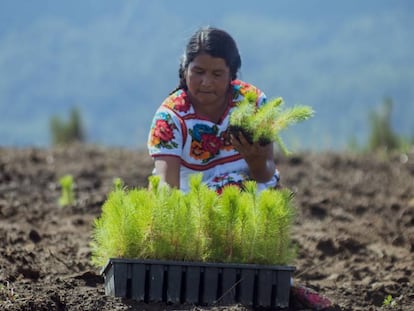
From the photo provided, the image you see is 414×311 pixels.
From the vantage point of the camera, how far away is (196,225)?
4.27 m

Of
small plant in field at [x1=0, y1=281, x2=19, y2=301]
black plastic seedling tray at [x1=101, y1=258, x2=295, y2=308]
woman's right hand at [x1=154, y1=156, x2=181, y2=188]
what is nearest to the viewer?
small plant in field at [x1=0, y1=281, x2=19, y2=301]

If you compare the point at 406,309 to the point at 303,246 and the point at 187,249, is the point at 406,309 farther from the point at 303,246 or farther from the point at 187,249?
the point at 303,246

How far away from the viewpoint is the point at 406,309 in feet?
13.9

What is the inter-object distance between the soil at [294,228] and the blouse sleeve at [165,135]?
713mm

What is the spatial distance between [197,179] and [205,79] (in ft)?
2.68

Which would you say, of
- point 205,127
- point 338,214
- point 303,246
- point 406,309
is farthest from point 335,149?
point 406,309

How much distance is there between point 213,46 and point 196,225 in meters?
1.06

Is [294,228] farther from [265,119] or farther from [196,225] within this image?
[196,225]

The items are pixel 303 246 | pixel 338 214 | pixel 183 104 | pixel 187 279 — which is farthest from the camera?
pixel 338 214

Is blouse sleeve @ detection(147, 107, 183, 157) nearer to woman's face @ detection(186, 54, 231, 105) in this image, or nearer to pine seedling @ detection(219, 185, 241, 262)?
woman's face @ detection(186, 54, 231, 105)

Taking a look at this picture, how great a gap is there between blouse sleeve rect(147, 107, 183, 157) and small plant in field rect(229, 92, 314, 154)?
0.40 metres

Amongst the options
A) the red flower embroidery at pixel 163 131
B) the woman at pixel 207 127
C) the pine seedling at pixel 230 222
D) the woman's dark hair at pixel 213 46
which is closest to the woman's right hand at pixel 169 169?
the woman at pixel 207 127

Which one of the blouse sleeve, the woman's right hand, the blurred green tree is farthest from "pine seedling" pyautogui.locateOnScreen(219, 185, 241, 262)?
the blurred green tree

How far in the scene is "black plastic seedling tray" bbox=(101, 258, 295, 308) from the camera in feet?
13.6
